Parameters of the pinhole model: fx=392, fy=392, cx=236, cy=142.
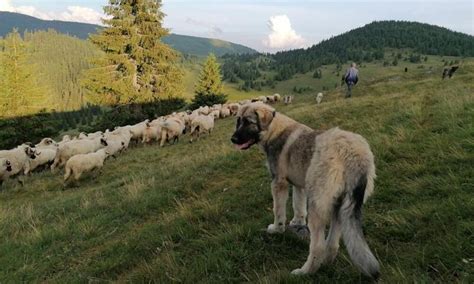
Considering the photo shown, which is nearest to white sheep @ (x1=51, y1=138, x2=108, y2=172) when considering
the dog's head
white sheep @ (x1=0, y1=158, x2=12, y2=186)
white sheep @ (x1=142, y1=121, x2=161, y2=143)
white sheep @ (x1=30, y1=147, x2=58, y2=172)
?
white sheep @ (x1=30, y1=147, x2=58, y2=172)

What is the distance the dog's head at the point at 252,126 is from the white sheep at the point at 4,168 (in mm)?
13717

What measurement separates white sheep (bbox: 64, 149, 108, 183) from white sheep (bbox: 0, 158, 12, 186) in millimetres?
3259

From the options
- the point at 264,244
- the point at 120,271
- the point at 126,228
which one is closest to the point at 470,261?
the point at 264,244

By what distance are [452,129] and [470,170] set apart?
2.68 meters

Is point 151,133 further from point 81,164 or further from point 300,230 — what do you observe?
point 300,230

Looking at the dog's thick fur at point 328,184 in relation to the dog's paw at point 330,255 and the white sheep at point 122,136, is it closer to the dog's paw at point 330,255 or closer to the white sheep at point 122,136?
the dog's paw at point 330,255

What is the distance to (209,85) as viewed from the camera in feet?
195

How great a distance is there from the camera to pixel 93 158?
49.5 ft

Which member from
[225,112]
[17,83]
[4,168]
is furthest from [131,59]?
[4,168]

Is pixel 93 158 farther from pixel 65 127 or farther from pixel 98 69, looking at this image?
pixel 65 127

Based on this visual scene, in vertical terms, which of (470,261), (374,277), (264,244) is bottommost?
(264,244)

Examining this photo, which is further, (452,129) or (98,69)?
(98,69)

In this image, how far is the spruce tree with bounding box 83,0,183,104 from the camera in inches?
1511

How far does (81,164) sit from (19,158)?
4.72 meters
